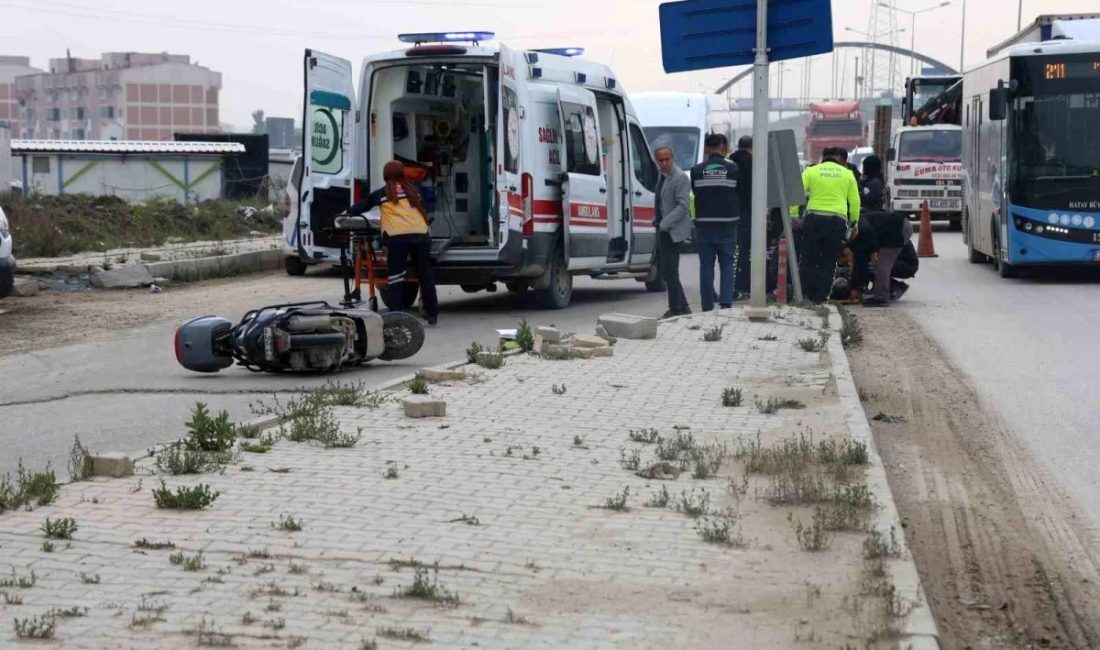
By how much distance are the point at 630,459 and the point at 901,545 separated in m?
1.94

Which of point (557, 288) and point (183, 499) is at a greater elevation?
point (557, 288)

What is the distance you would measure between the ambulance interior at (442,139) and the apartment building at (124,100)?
409 ft

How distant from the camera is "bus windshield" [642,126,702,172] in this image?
1070 inches

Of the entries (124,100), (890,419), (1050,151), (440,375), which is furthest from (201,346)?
(124,100)

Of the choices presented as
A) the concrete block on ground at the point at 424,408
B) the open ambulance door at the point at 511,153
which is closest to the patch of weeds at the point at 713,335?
the open ambulance door at the point at 511,153

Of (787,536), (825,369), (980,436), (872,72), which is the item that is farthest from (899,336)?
(872,72)

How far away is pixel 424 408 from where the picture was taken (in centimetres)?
861

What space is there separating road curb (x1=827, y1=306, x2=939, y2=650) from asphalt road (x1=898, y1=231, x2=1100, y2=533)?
37.9 inches

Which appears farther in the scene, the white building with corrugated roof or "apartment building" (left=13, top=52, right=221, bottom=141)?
"apartment building" (left=13, top=52, right=221, bottom=141)

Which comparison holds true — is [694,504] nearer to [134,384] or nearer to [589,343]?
[589,343]

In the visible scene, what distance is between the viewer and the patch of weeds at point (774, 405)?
8.88m

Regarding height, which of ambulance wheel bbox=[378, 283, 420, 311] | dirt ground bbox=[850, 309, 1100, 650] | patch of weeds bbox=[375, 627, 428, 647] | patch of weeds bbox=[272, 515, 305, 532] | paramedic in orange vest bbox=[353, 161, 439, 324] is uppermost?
paramedic in orange vest bbox=[353, 161, 439, 324]

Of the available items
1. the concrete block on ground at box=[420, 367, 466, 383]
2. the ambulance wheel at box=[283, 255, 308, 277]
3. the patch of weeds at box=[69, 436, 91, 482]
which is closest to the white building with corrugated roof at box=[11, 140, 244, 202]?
the ambulance wheel at box=[283, 255, 308, 277]

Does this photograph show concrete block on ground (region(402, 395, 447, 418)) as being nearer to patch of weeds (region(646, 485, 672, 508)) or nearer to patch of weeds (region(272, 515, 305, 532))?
patch of weeds (region(646, 485, 672, 508))
